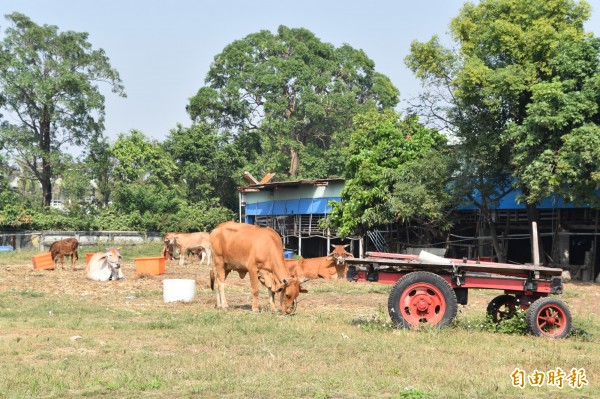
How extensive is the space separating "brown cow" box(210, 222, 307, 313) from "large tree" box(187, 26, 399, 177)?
145 ft

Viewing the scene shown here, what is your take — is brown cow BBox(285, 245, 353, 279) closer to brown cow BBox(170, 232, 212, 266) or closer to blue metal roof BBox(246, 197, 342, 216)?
brown cow BBox(170, 232, 212, 266)

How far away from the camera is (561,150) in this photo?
88.9 ft

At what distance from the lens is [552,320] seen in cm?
1234

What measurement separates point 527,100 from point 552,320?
1917 cm

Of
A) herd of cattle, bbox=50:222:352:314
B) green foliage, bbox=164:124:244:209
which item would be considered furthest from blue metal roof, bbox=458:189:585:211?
green foliage, bbox=164:124:244:209

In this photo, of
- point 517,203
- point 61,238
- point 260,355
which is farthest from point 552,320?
point 61,238

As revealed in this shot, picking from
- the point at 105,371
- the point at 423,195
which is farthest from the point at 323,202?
the point at 105,371

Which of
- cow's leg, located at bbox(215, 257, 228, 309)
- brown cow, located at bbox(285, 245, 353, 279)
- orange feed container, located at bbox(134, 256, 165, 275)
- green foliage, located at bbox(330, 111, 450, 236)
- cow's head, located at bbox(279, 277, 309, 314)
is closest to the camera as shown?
cow's head, located at bbox(279, 277, 309, 314)

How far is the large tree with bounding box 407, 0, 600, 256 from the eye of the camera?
26.9m

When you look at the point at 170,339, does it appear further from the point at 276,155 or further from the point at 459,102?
the point at 276,155

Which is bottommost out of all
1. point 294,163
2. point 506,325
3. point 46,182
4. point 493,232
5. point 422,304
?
point 506,325

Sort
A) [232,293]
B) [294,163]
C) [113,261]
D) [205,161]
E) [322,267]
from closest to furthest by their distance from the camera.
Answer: [232,293] → [113,261] → [322,267] → [205,161] → [294,163]

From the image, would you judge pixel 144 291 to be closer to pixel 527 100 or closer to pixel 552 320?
pixel 552 320

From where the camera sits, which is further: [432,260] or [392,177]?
[392,177]
